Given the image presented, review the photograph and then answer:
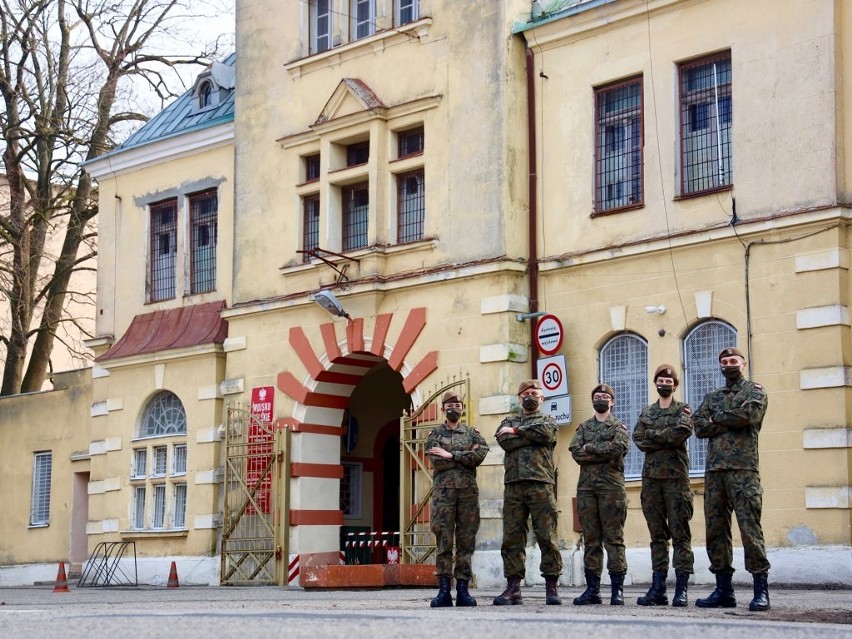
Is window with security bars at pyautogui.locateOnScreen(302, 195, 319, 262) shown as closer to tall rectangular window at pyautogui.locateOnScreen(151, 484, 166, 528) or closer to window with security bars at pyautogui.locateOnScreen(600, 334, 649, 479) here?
tall rectangular window at pyautogui.locateOnScreen(151, 484, 166, 528)

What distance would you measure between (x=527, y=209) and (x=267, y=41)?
21.4ft

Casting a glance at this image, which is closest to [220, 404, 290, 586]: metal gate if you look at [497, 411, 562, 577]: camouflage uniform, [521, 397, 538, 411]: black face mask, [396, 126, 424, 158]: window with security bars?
[396, 126, 424, 158]: window with security bars

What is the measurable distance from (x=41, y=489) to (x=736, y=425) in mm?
20488

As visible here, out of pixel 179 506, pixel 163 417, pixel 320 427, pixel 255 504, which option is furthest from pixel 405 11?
pixel 179 506

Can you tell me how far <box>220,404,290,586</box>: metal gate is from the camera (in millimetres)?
25266

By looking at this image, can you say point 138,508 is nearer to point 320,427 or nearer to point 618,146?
point 320,427

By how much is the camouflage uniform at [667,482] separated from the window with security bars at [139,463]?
49.7 feet

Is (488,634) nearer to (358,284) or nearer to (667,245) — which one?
(667,245)

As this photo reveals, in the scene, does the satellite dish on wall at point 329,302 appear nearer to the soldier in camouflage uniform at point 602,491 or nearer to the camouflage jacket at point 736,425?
the soldier in camouflage uniform at point 602,491

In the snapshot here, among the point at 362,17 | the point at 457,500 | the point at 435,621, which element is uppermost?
the point at 362,17

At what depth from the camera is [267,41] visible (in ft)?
88.9

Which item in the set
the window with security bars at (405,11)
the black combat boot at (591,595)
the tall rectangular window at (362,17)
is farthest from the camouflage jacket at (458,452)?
the tall rectangular window at (362,17)

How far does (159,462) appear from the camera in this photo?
2808 centimetres

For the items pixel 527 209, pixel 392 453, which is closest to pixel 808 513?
pixel 527 209
